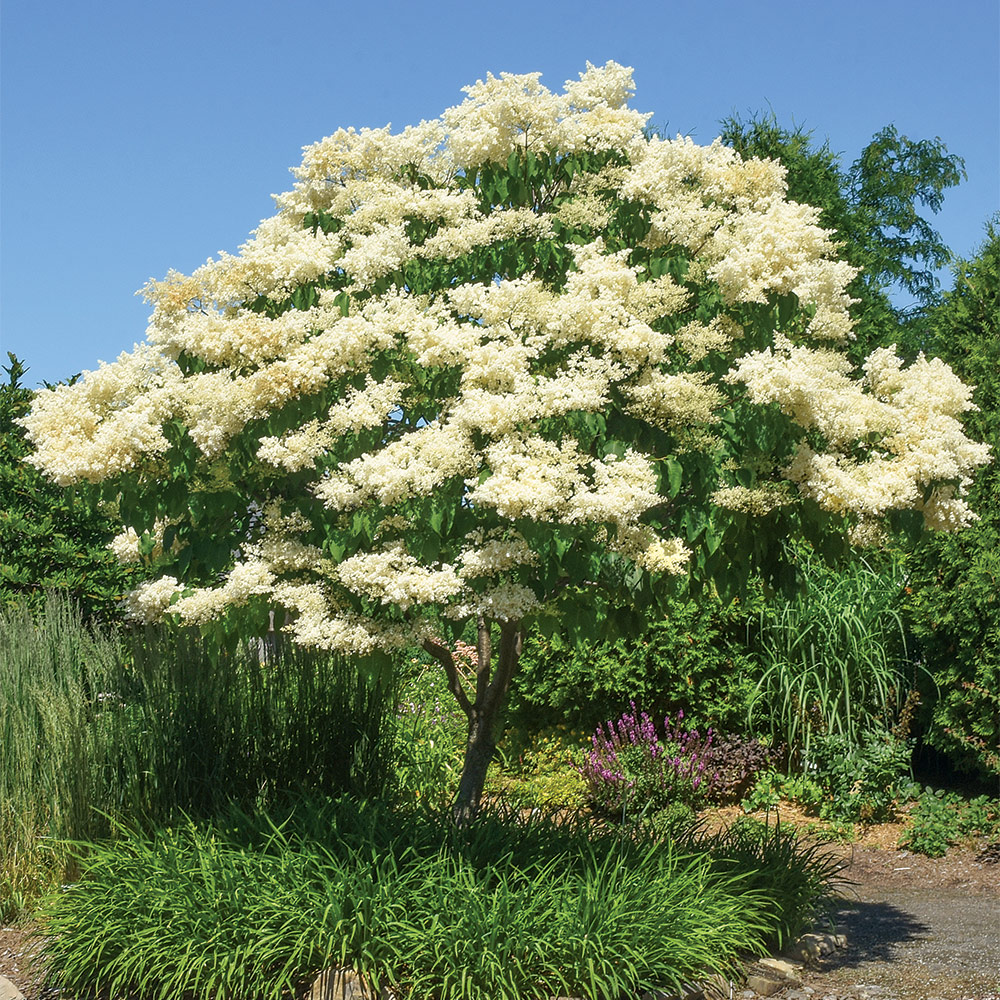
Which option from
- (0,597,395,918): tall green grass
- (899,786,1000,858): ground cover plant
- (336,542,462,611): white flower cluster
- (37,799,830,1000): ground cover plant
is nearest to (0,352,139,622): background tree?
(0,597,395,918): tall green grass

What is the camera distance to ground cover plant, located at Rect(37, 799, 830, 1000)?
535 centimetres

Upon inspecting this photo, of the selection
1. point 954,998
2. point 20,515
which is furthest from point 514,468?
point 20,515

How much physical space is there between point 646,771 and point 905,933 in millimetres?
2857

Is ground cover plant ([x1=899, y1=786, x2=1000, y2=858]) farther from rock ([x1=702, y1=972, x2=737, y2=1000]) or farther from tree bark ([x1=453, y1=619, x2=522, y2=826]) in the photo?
tree bark ([x1=453, y1=619, x2=522, y2=826])

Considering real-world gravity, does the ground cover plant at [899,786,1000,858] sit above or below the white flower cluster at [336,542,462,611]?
below

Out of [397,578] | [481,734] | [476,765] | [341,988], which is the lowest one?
[341,988]

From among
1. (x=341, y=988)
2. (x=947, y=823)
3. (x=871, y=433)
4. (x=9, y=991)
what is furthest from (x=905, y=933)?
(x=9, y=991)

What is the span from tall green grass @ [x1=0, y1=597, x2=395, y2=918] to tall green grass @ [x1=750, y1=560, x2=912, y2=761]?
13.9ft

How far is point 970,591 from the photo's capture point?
31.8 feet

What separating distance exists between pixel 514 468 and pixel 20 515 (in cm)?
859

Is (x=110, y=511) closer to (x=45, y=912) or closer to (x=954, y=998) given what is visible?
(x=45, y=912)

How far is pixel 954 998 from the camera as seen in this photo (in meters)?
5.93

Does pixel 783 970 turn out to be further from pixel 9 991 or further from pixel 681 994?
pixel 9 991

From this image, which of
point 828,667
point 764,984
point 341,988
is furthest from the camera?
point 828,667
